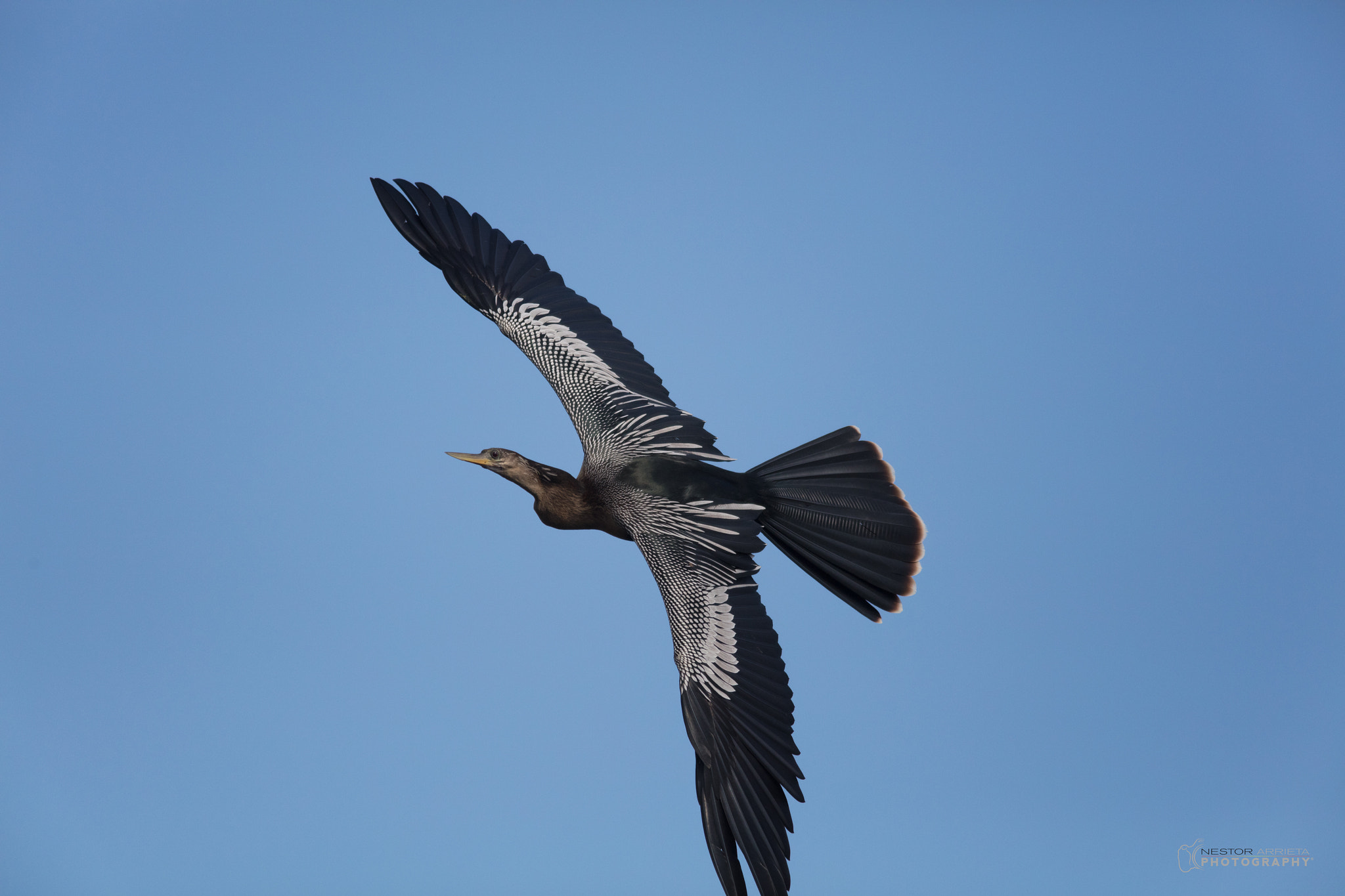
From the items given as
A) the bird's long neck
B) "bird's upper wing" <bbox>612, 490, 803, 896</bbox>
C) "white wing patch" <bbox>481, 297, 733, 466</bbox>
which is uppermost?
"white wing patch" <bbox>481, 297, 733, 466</bbox>

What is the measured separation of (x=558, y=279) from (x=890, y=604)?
78.1 inches

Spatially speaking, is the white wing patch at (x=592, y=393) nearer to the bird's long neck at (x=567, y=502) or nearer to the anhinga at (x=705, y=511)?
the anhinga at (x=705, y=511)

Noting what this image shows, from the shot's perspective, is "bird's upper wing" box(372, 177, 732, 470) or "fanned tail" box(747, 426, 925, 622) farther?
"bird's upper wing" box(372, 177, 732, 470)

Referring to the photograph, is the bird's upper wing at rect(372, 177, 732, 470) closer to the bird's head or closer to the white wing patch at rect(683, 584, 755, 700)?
the bird's head

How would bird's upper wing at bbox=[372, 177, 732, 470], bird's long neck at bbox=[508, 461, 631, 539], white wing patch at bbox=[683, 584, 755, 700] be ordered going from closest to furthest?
white wing patch at bbox=[683, 584, 755, 700] < bird's long neck at bbox=[508, 461, 631, 539] < bird's upper wing at bbox=[372, 177, 732, 470]

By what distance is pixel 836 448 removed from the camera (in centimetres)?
336

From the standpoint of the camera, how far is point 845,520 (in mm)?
3273

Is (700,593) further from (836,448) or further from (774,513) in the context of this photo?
(836,448)

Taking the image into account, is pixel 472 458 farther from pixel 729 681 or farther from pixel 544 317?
pixel 729 681

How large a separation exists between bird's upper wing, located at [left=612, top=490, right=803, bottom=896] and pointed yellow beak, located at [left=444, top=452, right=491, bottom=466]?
66 cm

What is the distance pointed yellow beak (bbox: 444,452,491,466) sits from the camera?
11.5ft

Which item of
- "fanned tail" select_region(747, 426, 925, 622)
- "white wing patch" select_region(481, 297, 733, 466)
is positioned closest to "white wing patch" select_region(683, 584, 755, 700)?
"fanned tail" select_region(747, 426, 925, 622)

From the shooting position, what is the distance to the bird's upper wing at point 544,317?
12.0 ft

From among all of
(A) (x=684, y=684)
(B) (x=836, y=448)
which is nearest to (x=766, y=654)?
(A) (x=684, y=684)
